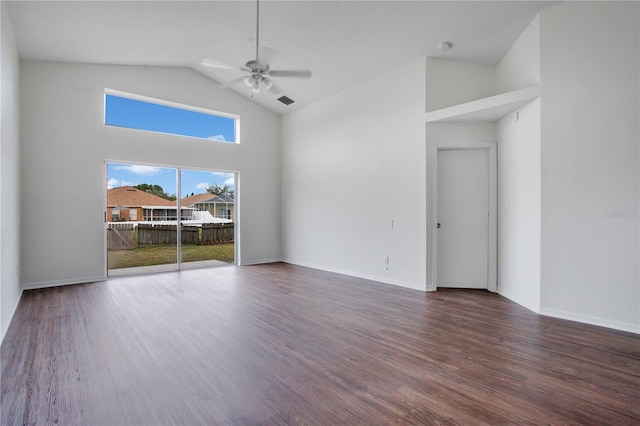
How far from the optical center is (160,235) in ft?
20.4

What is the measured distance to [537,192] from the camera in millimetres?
3725

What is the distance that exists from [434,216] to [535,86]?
80.8 inches

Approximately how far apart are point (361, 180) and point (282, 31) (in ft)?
8.87

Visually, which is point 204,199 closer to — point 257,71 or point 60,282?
point 60,282

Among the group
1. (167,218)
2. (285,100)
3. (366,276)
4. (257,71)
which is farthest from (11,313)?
(285,100)

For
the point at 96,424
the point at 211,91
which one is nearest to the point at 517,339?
the point at 96,424

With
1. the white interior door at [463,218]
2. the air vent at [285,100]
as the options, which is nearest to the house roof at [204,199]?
the air vent at [285,100]

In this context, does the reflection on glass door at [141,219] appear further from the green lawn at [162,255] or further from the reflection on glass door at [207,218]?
the reflection on glass door at [207,218]

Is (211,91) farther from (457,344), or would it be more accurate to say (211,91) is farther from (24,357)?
(457,344)

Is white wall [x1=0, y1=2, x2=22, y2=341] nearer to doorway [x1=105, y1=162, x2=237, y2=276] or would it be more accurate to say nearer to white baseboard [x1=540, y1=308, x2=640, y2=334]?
doorway [x1=105, y1=162, x2=237, y2=276]

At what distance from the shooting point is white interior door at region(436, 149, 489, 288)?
475 centimetres

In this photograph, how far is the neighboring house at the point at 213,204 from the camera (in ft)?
21.1

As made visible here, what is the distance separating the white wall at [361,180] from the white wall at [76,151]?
7.07ft

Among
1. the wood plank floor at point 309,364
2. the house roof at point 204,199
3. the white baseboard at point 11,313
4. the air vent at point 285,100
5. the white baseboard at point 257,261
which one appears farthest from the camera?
the white baseboard at point 257,261
